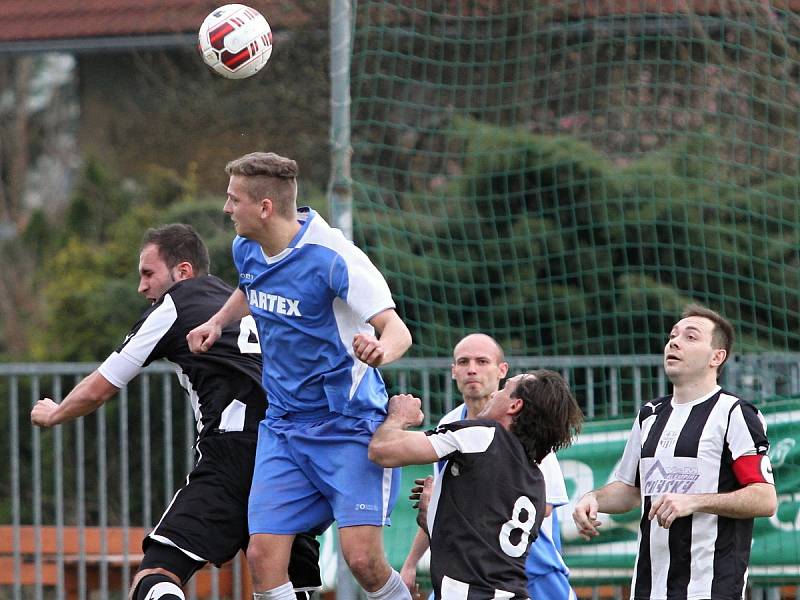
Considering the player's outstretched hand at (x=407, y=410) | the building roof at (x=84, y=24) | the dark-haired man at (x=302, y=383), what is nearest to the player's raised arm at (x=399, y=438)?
the player's outstretched hand at (x=407, y=410)

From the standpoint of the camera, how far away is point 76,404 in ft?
17.5

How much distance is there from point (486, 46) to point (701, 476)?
460cm

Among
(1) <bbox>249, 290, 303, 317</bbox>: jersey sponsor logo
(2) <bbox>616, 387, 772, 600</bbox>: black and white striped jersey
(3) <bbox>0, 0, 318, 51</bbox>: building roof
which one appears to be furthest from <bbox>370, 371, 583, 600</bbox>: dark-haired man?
(3) <bbox>0, 0, 318, 51</bbox>: building roof

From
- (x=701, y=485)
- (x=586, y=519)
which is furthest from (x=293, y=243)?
(x=701, y=485)

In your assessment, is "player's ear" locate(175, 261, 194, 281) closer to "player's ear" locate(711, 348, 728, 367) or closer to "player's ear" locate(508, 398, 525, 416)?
"player's ear" locate(508, 398, 525, 416)

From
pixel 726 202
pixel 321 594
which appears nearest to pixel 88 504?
pixel 321 594

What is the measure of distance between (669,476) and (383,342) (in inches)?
59.6

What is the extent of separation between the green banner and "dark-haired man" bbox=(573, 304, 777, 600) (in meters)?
1.77

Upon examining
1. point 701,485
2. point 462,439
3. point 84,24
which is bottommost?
point 701,485

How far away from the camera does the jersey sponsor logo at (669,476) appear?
5.30 metres

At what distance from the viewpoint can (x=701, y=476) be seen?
5281 millimetres

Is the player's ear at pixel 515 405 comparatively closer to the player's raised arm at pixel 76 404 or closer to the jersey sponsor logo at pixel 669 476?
the jersey sponsor logo at pixel 669 476

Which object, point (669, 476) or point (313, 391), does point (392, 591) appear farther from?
point (669, 476)

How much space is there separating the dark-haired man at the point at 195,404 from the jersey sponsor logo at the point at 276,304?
1.51ft
